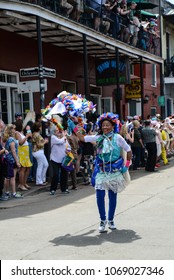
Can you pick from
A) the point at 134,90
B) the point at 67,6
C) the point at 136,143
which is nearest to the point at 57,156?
the point at 136,143

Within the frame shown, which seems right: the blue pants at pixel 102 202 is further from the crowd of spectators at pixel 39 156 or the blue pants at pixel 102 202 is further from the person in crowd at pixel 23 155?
the person in crowd at pixel 23 155

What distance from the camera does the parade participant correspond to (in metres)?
7.32

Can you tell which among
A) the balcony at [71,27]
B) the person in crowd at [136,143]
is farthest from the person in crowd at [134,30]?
the person in crowd at [136,143]

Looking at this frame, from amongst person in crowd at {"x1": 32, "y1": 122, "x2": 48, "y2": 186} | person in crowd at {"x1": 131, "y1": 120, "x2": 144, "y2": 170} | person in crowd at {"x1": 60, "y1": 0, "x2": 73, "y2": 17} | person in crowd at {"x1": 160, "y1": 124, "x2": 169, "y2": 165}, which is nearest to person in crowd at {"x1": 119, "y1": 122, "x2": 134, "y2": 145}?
person in crowd at {"x1": 131, "y1": 120, "x2": 144, "y2": 170}

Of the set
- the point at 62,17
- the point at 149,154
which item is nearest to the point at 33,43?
the point at 62,17

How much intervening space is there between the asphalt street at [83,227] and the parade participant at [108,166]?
411mm

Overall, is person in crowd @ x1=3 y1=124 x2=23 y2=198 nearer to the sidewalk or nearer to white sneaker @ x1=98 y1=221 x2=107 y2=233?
the sidewalk

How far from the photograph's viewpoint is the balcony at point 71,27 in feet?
41.0

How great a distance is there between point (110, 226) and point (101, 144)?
1.27m

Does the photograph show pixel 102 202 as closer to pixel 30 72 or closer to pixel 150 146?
pixel 30 72

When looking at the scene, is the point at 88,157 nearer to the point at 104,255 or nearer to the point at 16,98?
the point at 16,98
